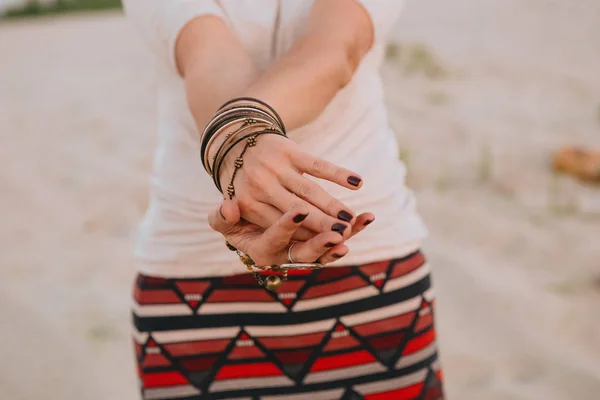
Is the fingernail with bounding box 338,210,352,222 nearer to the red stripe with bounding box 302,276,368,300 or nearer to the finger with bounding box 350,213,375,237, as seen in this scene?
the finger with bounding box 350,213,375,237

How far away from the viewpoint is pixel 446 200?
2.98m

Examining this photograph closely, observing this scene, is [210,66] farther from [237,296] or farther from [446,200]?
[446,200]

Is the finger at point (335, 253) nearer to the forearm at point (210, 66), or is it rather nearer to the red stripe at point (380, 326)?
the forearm at point (210, 66)

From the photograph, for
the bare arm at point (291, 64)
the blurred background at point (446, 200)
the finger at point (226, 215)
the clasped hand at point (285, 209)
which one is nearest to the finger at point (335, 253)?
the clasped hand at point (285, 209)

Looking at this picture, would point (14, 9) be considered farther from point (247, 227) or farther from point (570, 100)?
point (247, 227)

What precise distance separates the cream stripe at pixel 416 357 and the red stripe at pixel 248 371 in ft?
0.63

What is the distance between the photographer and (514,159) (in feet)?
10.7

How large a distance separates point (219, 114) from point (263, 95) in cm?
7

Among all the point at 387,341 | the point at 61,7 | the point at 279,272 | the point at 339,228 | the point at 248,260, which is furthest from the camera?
the point at 61,7

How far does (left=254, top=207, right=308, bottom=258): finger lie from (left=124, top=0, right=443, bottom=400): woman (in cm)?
28

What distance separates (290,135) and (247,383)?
41 centimetres

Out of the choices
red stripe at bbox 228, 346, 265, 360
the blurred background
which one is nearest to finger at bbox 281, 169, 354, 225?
red stripe at bbox 228, 346, 265, 360

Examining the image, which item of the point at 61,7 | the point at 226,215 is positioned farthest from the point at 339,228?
the point at 61,7

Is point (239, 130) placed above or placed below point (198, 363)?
above
